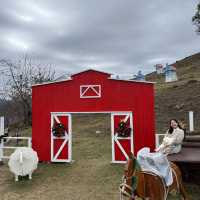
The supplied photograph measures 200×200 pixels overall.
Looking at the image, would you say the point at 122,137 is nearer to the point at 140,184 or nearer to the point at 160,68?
the point at 140,184

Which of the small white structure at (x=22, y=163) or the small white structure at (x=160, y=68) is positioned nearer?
the small white structure at (x=22, y=163)

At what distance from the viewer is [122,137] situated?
9930mm

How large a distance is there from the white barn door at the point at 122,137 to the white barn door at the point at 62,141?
175cm

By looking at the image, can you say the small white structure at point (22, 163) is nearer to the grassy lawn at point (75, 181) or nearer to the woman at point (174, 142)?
the grassy lawn at point (75, 181)

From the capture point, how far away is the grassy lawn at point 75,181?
6965mm

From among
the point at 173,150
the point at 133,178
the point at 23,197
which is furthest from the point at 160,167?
the point at 23,197

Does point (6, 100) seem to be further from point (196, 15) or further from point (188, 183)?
point (188, 183)

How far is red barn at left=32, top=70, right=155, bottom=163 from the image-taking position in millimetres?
9852

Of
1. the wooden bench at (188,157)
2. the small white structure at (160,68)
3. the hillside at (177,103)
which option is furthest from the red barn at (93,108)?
the small white structure at (160,68)

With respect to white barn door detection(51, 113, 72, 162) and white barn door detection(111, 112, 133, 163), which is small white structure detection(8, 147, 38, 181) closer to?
white barn door detection(51, 113, 72, 162)

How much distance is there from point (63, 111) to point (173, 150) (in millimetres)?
5079

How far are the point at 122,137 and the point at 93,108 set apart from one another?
5.03 ft

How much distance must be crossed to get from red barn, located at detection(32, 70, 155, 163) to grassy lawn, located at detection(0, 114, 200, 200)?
28.7 inches

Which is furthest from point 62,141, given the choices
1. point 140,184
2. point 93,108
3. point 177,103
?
point 177,103
